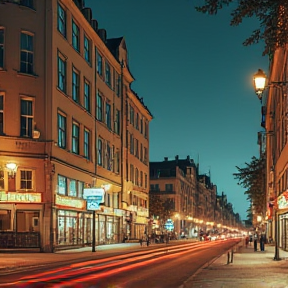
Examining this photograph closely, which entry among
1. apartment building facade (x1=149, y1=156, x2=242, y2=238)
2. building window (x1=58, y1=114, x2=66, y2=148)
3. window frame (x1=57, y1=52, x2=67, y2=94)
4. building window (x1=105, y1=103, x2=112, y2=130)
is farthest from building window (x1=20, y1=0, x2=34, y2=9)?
apartment building facade (x1=149, y1=156, x2=242, y2=238)

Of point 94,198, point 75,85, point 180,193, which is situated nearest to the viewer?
point 94,198

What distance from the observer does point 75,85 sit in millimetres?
48281

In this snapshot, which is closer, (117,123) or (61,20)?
(61,20)

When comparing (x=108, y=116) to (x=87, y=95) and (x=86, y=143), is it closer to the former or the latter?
(x=87, y=95)

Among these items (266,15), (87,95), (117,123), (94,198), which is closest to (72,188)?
(94,198)

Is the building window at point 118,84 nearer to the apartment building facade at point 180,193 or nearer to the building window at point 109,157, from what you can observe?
the building window at point 109,157

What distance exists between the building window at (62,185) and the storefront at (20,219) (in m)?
3.30

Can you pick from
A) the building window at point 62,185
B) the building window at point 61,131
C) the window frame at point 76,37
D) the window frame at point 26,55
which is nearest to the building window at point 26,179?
the building window at point 62,185

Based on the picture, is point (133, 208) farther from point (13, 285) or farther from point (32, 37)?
point (13, 285)

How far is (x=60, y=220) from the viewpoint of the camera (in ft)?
138

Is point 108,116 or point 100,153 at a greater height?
point 108,116

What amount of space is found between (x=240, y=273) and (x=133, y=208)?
5075 cm

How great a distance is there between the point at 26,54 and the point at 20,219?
1147 cm


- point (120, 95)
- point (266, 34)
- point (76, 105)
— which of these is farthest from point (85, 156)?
point (266, 34)
